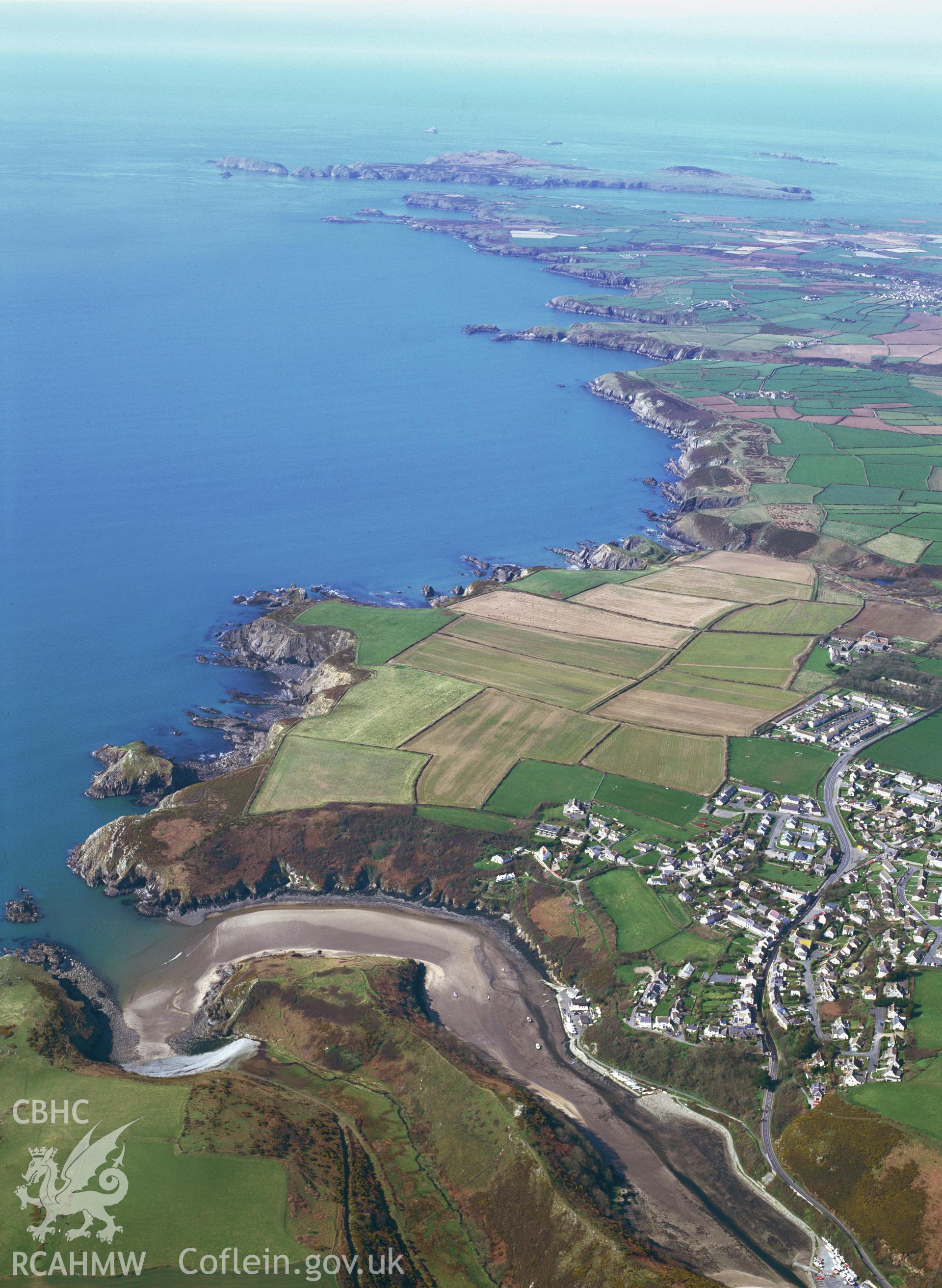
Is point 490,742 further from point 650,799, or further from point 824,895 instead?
point 824,895

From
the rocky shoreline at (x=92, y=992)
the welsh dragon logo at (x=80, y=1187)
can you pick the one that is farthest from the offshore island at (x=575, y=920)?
the welsh dragon logo at (x=80, y=1187)

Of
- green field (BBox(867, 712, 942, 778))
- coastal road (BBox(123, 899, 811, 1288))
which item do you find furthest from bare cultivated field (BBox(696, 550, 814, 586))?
coastal road (BBox(123, 899, 811, 1288))

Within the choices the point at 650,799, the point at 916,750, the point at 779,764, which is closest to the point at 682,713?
the point at 779,764

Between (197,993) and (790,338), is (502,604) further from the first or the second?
(790,338)

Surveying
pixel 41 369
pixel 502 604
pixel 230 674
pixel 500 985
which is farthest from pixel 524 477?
pixel 500 985

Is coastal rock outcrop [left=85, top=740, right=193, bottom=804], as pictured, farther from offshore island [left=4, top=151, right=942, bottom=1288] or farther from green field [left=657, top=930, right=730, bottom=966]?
green field [left=657, top=930, right=730, bottom=966]
